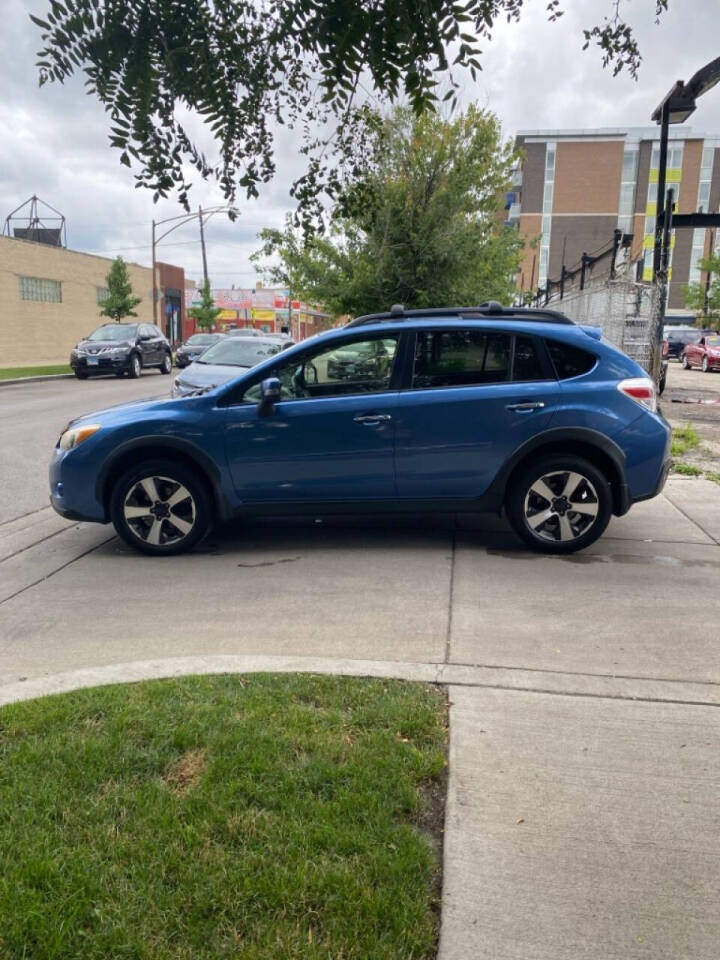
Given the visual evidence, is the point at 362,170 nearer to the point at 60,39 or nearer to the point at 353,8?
the point at 353,8

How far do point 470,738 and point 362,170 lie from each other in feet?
8.63

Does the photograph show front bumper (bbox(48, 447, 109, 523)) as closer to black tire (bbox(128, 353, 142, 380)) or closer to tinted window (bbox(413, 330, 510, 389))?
tinted window (bbox(413, 330, 510, 389))

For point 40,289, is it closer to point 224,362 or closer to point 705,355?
point 224,362

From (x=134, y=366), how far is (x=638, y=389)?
72.3ft

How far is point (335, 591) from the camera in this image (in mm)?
5152

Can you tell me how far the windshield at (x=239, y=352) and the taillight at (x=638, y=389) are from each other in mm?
8839

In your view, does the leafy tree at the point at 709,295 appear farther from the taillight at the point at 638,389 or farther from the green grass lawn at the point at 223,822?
the green grass lawn at the point at 223,822

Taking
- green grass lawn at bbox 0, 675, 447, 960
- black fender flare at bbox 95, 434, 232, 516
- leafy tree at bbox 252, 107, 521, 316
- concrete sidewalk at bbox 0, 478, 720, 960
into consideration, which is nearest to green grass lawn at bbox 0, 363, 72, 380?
leafy tree at bbox 252, 107, 521, 316

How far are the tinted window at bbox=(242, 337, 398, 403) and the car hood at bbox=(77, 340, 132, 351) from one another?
20.3 m

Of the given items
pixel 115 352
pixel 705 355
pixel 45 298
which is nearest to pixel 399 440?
pixel 115 352

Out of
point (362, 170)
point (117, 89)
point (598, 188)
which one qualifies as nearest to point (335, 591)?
point (362, 170)

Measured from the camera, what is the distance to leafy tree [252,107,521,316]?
1633 centimetres

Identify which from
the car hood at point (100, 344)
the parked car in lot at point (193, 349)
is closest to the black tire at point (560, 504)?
the parked car in lot at point (193, 349)

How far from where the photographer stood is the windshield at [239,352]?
14.1m
